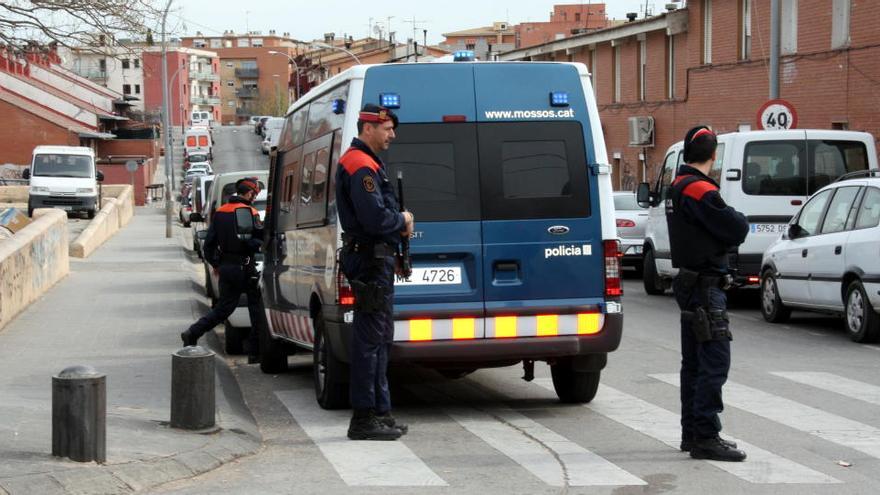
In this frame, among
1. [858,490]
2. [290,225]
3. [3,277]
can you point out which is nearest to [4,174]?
[3,277]

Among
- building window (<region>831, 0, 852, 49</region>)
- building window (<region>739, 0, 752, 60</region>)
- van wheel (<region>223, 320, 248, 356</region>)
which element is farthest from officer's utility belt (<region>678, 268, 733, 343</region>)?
building window (<region>739, 0, 752, 60</region>)

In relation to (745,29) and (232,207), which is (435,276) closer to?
(232,207)

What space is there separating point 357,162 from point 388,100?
1094mm

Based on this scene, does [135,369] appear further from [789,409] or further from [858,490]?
[858,490]

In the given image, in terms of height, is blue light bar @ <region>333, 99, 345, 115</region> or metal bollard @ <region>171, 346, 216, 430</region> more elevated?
blue light bar @ <region>333, 99, 345, 115</region>

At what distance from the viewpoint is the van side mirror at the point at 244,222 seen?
13.1m

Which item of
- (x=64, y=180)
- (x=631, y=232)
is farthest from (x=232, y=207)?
(x=64, y=180)

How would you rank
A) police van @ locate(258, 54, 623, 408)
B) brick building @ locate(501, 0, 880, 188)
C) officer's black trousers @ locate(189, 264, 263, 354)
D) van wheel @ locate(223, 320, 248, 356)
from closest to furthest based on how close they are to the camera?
police van @ locate(258, 54, 623, 408), officer's black trousers @ locate(189, 264, 263, 354), van wheel @ locate(223, 320, 248, 356), brick building @ locate(501, 0, 880, 188)

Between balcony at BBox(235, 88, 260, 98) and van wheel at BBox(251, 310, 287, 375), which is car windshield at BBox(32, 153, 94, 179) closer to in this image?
van wheel at BBox(251, 310, 287, 375)

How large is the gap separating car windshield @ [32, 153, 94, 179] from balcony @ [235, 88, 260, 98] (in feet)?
480

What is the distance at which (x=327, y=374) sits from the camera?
32.7ft

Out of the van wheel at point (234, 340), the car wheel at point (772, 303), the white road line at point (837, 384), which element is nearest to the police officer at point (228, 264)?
the van wheel at point (234, 340)

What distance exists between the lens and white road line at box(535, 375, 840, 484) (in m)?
7.60

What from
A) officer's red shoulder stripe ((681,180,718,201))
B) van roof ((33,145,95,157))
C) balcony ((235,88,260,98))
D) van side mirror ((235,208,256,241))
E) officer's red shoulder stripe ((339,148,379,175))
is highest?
balcony ((235,88,260,98))
